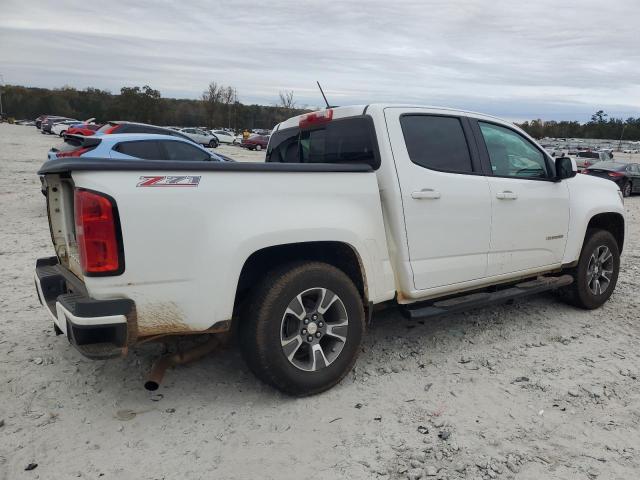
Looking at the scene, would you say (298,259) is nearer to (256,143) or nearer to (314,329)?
(314,329)

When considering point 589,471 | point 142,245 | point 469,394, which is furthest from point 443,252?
point 142,245

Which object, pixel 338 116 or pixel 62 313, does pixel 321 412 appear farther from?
pixel 338 116

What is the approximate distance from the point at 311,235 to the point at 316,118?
1.42 metres

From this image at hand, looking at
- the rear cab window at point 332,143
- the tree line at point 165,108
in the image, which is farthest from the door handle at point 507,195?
the tree line at point 165,108

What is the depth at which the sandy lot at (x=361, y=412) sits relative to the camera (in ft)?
8.84

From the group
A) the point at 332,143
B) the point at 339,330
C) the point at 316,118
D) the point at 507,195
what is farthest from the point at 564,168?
the point at 339,330

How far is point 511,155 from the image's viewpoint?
4.52 m

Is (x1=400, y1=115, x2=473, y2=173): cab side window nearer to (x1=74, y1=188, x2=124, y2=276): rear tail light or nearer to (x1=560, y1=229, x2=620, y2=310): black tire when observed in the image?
(x1=560, y1=229, x2=620, y2=310): black tire

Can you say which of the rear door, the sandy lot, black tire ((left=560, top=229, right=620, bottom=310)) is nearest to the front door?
the rear door

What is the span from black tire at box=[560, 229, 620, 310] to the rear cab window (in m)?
2.79

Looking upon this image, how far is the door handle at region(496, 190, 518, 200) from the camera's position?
4.14 metres

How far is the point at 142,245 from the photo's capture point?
8.76ft

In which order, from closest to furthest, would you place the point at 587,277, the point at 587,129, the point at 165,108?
1. the point at 587,277
2. the point at 165,108
3. the point at 587,129

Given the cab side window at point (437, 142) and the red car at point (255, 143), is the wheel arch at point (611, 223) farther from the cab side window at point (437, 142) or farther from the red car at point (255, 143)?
the red car at point (255, 143)
